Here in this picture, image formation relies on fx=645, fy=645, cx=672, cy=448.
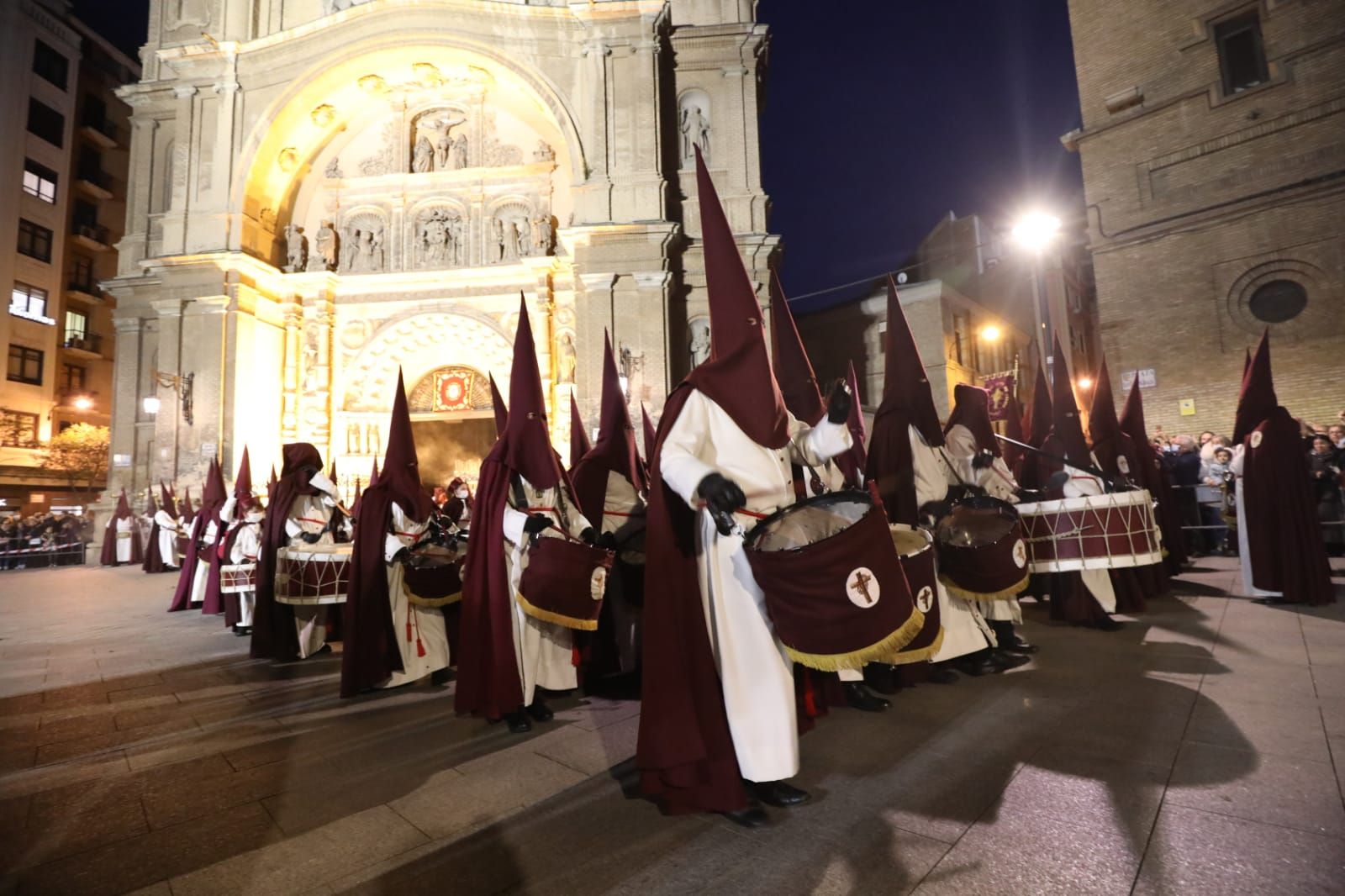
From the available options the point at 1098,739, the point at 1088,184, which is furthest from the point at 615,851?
the point at 1088,184

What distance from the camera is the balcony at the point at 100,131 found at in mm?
29703

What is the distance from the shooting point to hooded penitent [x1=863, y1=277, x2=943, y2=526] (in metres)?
4.31

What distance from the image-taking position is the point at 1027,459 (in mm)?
6328

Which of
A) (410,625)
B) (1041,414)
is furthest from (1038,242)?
(410,625)

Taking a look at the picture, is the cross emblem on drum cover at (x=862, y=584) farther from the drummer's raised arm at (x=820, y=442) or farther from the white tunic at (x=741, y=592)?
the drummer's raised arm at (x=820, y=442)

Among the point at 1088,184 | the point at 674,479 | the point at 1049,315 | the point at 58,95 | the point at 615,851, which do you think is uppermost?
the point at 58,95

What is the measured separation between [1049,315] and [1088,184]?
218 inches

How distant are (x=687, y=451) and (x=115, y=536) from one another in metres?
19.0

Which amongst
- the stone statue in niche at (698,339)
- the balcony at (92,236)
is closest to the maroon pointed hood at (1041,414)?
the stone statue in niche at (698,339)

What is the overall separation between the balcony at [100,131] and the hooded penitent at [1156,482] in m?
41.5

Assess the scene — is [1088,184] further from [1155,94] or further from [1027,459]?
[1027,459]

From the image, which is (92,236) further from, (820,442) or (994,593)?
(994,593)

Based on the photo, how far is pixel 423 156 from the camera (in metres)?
17.7

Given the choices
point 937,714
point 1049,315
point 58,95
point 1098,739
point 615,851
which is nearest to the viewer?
point 615,851
